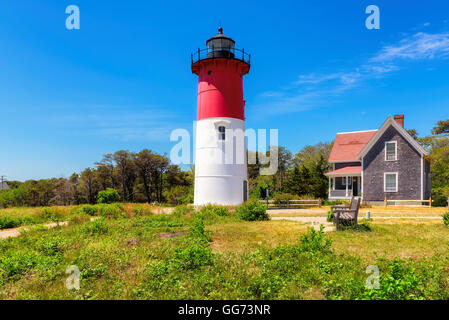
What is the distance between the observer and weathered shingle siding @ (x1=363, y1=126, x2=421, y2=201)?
980 inches

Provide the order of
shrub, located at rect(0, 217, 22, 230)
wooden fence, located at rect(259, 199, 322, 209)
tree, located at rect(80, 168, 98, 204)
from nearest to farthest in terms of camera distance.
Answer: shrub, located at rect(0, 217, 22, 230)
wooden fence, located at rect(259, 199, 322, 209)
tree, located at rect(80, 168, 98, 204)

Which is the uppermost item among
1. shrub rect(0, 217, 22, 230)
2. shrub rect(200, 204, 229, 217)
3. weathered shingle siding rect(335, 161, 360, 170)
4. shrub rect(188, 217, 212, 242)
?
weathered shingle siding rect(335, 161, 360, 170)

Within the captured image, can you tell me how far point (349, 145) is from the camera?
31.6m

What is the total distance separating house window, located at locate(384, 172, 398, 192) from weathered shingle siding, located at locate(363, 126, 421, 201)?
225 millimetres

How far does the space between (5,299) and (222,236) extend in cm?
589

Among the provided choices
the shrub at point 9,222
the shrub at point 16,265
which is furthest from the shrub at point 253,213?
the shrub at point 9,222

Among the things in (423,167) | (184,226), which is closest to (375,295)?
(184,226)

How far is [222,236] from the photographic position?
989 centimetres

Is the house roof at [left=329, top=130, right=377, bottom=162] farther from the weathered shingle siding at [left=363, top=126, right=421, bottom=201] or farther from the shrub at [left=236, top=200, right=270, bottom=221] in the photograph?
the shrub at [left=236, top=200, right=270, bottom=221]

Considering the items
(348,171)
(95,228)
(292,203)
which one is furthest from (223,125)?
(348,171)

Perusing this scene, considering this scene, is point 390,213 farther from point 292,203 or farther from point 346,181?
point 346,181

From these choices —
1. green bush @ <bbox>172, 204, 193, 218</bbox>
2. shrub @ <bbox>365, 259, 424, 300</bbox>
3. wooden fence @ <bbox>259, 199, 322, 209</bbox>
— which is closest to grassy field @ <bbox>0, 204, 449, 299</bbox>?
shrub @ <bbox>365, 259, 424, 300</bbox>
